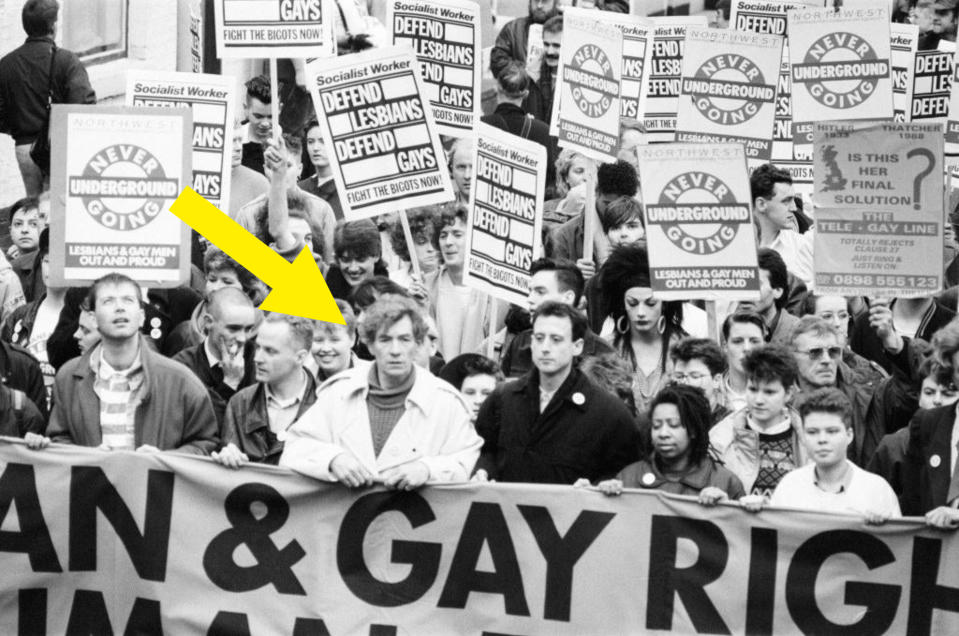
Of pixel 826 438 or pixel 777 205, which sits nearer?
pixel 826 438

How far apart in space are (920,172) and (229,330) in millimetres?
3551

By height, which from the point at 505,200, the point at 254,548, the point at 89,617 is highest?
the point at 505,200

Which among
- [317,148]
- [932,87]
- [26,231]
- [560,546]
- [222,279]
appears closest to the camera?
[560,546]

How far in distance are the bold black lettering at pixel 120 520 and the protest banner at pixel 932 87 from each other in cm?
733

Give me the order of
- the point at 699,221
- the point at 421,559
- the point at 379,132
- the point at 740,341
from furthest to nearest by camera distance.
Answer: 1. the point at 379,132
2. the point at 699,221
3. the point at 740,341
4. the point at 421,559

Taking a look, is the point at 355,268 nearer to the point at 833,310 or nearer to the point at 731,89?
the point at 833,310

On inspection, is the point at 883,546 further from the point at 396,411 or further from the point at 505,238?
the point at 505,238

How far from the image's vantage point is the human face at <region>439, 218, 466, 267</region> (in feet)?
42.0

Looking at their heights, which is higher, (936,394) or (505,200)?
(505,200)

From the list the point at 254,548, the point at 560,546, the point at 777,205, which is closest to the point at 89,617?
the point at 254,548

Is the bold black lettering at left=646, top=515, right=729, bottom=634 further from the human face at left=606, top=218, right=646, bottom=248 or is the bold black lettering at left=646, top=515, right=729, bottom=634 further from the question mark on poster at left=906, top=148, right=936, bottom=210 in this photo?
the human face at left=606, top=218, right=646, bottom=248

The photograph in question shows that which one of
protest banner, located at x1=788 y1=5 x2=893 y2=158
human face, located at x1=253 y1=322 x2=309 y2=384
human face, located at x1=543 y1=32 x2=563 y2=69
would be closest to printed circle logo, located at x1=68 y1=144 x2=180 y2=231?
human face, located at x1=253 y1=322 x2=309 y2=384

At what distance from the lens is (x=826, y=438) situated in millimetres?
9672

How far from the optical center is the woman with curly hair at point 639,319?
37.7 ft
